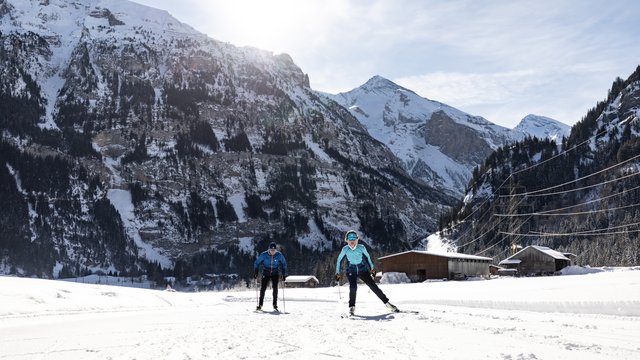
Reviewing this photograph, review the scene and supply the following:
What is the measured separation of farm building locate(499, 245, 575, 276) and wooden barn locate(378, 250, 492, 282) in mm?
4650

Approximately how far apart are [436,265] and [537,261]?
636 inches

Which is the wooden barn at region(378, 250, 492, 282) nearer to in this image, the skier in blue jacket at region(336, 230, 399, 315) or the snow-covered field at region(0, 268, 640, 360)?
the snow-covered field at region(0, 268, 640, 360)

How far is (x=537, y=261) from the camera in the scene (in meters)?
76.8

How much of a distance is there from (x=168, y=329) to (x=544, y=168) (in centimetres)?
18463

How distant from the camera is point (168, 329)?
35.9 feet

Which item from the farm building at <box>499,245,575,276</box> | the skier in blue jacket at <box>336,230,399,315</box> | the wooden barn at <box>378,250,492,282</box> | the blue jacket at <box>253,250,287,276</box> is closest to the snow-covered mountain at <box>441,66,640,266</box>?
the farm building at <box>499,245,575,276</box>

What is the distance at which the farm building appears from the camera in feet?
247

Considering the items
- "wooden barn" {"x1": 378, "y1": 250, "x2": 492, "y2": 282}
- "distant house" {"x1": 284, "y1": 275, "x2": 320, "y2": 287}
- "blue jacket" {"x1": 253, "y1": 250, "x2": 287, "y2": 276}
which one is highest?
"wooden barn" {"x1": 378, "y1": 250, "x2": 492, "y2": 282}

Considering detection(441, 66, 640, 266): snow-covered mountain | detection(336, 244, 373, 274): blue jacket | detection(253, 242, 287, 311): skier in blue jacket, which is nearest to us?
detection(336, 244, 373, 274): blue jacket

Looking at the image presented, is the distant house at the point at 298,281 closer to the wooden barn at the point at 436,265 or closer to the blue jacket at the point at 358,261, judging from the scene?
the wooden barn at the point at 436,265

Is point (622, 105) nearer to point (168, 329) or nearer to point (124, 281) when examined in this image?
point (124, 281)

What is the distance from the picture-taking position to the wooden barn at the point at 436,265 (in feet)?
233

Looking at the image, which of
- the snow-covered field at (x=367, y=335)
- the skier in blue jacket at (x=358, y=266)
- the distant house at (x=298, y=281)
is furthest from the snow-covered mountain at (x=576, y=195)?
the snow-covered field at (x=367, y=335)

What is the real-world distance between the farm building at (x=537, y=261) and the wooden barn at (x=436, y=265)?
15.3 feet
